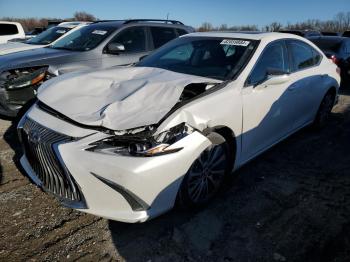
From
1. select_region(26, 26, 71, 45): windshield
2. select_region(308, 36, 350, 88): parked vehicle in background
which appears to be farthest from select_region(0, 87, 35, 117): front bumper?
select_region(308, 36, 350, 88): parked vehicle in background

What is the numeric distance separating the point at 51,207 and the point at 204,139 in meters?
1.60

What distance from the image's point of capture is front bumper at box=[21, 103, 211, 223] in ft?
8.14

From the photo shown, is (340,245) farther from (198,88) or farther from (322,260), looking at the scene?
(198,88)

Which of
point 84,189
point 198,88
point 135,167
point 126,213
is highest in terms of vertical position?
point 198,88

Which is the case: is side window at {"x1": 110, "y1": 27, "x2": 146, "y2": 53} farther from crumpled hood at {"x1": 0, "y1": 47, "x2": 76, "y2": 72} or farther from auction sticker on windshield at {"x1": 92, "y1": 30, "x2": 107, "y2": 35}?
crumpled hood at {"x1": 0, "y1": 47, "x2": 76, "y2": 72}

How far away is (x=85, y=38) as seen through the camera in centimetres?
644

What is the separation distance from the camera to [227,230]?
116 inches

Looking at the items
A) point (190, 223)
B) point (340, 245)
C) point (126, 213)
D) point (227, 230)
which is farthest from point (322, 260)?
point (126, 213)

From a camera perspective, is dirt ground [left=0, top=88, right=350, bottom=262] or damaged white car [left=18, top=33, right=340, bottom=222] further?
dirt ground [left=0, top=88, right=350, bottom=262]

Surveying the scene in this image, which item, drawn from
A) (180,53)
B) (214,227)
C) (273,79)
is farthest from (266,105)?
(214,227)

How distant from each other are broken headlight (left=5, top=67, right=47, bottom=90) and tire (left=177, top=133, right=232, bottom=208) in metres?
3.30

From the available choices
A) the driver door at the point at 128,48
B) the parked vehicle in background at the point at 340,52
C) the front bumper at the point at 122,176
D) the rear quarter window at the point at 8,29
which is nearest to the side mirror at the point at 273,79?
the front bumper at the point at 122,176

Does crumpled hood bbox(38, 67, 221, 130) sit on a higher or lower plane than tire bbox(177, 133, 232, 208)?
higher

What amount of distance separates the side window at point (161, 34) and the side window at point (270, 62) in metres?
3.27
